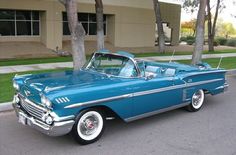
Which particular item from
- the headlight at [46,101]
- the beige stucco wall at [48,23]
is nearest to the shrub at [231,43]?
the beige stucco wall at [48,23]

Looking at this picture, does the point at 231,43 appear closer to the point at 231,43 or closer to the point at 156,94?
the point at 231,43

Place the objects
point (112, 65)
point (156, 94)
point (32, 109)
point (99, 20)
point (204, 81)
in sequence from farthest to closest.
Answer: point (99, 20) → point (204, 81) → point (112, 65) → point (156, 94) → point (32, 109)

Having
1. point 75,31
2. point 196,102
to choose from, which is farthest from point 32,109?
point 75,31

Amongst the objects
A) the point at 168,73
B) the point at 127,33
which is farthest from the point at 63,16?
the point at 168,73

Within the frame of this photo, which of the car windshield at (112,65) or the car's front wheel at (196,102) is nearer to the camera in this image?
the car windshield at (112,65)

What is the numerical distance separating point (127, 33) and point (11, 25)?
10225mm

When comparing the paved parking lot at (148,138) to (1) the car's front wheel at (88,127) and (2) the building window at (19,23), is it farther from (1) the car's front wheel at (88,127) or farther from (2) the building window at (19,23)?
(2) the building window at (19,23)

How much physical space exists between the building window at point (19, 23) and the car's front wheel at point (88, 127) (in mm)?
17738

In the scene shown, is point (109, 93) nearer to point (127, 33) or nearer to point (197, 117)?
point (197, 117)

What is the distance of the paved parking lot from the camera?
4.63m

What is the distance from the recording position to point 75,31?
9594mm

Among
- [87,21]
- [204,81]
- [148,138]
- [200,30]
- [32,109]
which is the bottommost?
[148,138]

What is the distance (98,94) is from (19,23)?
60.1 ft

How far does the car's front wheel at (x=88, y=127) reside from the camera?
15.4ft
